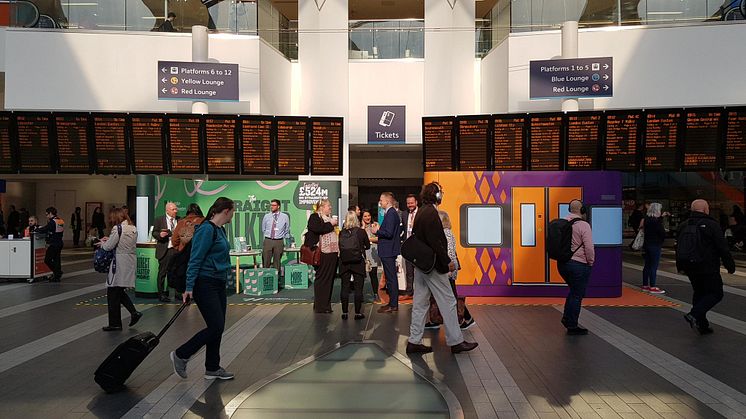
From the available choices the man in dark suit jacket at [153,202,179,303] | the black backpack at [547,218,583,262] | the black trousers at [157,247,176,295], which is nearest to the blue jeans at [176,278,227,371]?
the black backpack at [547,218,583,262]

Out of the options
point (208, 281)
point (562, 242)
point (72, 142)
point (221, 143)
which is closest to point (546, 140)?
point (562, 242)

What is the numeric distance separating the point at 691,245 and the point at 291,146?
9.14 metres

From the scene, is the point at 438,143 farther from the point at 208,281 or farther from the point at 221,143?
the point at 208,281

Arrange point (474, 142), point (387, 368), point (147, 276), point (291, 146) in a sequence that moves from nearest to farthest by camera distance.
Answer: point (387, 368)
point (147, 276)
point (474, 142)
point (291, 146)

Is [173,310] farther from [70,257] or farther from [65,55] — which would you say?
[70,257]

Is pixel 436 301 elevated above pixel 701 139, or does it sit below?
below

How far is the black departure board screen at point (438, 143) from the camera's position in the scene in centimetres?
1397

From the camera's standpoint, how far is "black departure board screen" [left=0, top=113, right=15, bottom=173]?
44.4 feet

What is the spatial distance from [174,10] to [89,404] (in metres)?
14.6

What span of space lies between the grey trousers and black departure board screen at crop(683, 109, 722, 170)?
9.45 metres

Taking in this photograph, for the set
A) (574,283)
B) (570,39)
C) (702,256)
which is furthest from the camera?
(570,39)

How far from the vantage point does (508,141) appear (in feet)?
44.9

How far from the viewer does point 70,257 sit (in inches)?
822

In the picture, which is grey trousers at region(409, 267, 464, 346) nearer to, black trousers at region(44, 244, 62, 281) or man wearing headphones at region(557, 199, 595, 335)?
man wearing headphones at region(557, 199, 595, 335)
